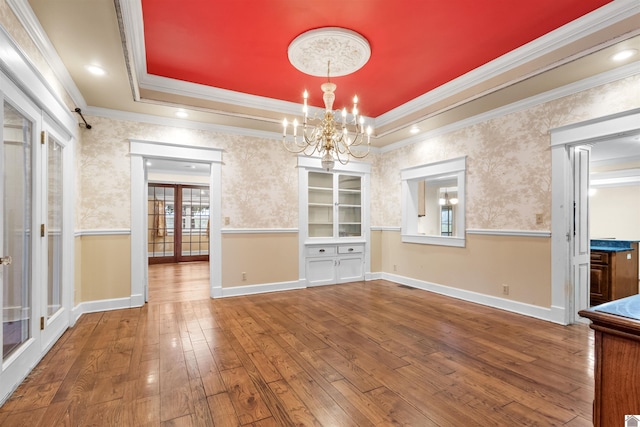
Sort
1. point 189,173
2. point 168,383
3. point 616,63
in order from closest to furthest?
point 168,383
point 616,63
point 189,173

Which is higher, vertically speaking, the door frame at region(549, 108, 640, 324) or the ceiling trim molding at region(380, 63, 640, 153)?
the ceiling trim molding at region(380, 63, 640, 153)

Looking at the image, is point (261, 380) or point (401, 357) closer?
point (261, 380)

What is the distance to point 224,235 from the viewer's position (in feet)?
15.2

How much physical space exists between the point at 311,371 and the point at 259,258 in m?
2.73

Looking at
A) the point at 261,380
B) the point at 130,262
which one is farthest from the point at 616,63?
the point at 130,262

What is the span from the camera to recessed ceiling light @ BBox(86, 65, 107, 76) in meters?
2.94

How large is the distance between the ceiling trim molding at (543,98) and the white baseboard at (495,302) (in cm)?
230

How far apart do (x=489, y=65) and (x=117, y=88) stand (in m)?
4.06

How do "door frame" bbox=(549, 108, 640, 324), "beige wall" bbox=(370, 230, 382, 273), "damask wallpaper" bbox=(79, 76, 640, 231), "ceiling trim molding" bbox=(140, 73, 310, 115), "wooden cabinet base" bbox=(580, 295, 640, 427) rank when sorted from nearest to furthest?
"wooden cabinet base" bbox=(580, 295, 640, 427) → "door frame" bbox=(549, 108, 640, 324) → "damask wallpaper" bbox=(79, 76, 640, 231) → "ceiling trim molding" bbox=(140, 73, 310, 115) → "beige wall" bbox=(370, 230, 382, 273)

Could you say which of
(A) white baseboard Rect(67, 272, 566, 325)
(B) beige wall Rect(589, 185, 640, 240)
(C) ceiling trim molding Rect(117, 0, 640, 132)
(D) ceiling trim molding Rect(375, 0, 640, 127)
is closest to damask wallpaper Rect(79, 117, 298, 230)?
(C) ceiling trim molding Rect(117, 0, 640, 132)

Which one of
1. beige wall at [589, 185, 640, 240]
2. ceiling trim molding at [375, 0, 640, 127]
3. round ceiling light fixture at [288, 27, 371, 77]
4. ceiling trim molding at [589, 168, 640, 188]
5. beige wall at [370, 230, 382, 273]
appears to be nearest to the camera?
ceiling trim molding at [375, 0, 640, 127]

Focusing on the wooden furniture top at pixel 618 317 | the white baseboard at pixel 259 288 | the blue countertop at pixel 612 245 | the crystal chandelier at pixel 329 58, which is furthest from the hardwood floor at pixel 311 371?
the crystal chandelier at pixel 329 58

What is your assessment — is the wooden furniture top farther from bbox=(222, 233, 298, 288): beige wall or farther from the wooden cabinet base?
bbox=(222, 233, 298, 288): beige wall

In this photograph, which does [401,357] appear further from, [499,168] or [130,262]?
[130,262]
